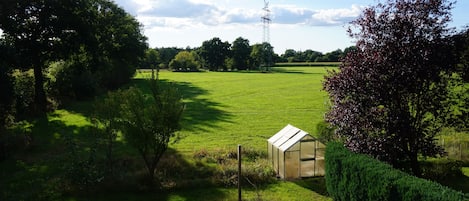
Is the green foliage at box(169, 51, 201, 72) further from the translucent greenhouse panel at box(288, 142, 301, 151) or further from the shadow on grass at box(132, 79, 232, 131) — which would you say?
Result: the translucent greenhouse panel at box(288, 142, 301, 151)

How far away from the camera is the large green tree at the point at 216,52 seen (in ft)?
458

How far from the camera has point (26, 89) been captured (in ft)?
123

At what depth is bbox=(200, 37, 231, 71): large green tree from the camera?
140 meters

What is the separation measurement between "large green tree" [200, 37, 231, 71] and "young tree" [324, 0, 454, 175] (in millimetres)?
123984

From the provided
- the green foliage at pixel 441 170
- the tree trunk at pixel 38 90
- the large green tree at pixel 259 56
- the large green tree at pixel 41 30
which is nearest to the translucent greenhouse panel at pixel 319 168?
the green foliage at pixel 441 170

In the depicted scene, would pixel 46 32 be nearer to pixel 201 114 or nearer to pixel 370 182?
pixel 201 114

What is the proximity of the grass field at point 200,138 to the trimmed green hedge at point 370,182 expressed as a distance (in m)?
2.47

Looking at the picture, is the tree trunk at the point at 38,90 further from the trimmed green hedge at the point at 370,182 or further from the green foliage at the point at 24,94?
the trimmed green hedge at the point at 370,182

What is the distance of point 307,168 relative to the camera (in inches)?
767

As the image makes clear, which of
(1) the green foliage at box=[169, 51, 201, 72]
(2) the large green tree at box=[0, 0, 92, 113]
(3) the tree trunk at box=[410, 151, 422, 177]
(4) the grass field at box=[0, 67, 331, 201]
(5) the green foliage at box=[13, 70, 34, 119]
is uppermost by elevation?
(2) the large green tree at box=[0, 0, 92, 113]

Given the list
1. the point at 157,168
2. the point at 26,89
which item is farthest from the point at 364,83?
the point at 26,89

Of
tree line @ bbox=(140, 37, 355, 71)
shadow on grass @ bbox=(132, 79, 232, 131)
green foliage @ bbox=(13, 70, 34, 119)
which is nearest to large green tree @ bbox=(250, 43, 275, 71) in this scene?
tree line @ bbox=(140, 37, 355, 71)

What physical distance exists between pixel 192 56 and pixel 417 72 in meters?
124

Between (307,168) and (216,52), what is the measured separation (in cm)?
12289
